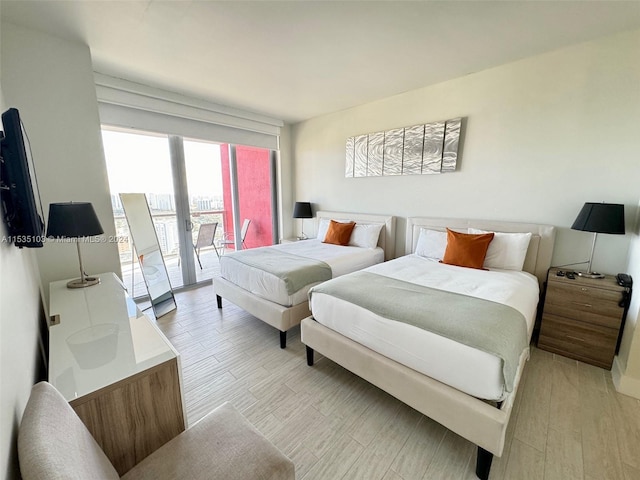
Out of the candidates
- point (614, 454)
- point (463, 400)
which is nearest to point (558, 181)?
point (614, 454)

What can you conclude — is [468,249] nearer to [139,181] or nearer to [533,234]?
[533,234]

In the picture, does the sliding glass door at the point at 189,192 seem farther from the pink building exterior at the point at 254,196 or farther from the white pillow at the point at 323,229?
the white pillow at the point at 323,229

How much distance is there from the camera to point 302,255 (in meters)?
3.01

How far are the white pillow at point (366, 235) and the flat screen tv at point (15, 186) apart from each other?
9.85ft

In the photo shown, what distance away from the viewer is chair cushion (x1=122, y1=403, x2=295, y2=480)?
3.00 feet

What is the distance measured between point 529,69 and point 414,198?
1.57m

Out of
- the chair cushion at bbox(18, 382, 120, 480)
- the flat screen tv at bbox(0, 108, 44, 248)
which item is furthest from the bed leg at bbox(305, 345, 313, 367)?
the flat screen tv at bbox(0, 108, 44, 248)

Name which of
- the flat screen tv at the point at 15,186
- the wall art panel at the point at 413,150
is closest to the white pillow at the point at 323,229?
the wall art panel at the point at 413,150

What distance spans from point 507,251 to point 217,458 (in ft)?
8.92

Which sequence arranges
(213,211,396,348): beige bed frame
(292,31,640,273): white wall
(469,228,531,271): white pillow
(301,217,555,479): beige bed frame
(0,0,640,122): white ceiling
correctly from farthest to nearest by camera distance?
1. (469,228,531,271): white pillow
2. (213,211,396,348): beige bed frame
3. (292,31,640,273): white wall
4. (0,0,640,122): white ceiling
5. (301,217,555,479): beige bed frame

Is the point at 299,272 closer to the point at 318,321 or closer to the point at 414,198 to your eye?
the point at 318,321

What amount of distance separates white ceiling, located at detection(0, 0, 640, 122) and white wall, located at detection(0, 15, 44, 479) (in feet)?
5.71

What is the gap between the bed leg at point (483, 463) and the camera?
1273 millimetres

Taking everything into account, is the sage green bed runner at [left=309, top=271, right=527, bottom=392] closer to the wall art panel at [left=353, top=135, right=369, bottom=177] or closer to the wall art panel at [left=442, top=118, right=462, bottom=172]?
the wall art panel at [left=442, top=118, right=462, bottom=172]
